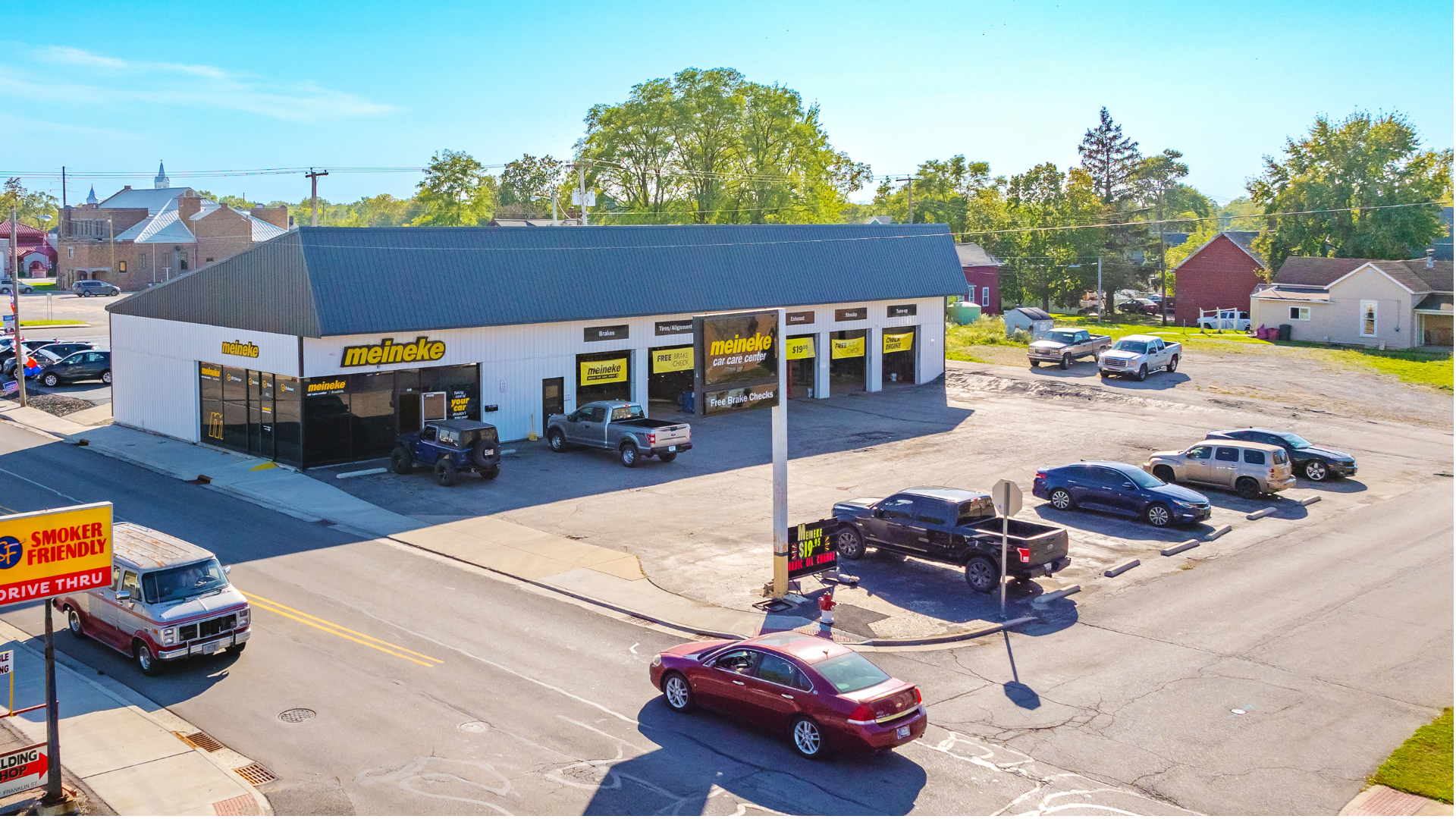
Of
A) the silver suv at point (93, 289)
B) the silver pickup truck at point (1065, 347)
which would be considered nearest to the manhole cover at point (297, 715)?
the silver pickup truck at point (1065, 347)

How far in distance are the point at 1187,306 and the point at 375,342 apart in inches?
2552

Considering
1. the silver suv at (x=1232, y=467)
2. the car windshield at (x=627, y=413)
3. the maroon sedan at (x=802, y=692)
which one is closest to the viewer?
the maroon sedan at (x=802, y=692)

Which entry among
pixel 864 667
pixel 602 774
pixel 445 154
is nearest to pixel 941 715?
pixel 864 667

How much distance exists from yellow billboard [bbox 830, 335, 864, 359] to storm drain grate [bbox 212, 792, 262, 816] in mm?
37382

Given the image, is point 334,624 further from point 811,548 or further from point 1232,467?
point 1232,467

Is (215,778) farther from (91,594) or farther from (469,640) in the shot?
(91,594)

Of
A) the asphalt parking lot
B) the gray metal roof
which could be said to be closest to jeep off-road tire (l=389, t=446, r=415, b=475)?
the asphalt parking lot

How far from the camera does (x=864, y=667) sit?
→ 14.8 m

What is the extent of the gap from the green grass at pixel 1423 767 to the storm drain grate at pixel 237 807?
1370 centimetres

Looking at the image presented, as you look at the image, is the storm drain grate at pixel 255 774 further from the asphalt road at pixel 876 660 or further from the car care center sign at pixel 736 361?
the car care center sign at pixel 736 361

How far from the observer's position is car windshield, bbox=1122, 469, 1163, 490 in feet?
91.1

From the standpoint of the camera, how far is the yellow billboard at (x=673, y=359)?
4297 cm

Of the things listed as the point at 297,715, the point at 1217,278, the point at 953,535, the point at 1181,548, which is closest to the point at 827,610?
the point at 953,535

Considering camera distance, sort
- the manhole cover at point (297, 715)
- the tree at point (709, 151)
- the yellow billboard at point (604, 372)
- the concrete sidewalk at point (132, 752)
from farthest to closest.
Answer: the tree at point (709, 151), the yellow billboard at point (604, 372), the manhole cover at point (297, 715), the concrete sidewalk at point (132, 752)
